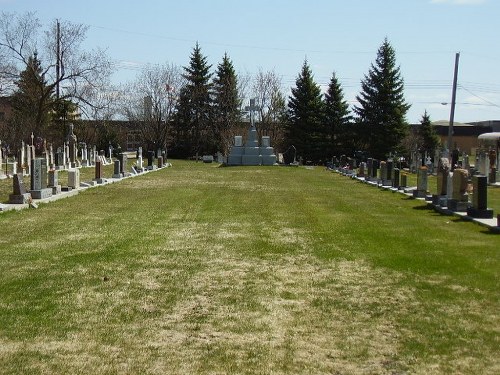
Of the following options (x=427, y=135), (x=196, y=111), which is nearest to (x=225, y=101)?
(x=196, y=111)

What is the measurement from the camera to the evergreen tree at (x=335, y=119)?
6806cm

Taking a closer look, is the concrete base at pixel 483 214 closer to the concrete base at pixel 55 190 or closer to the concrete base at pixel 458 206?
the concrete base at pixel 458 206

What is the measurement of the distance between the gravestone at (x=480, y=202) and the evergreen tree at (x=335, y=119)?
5275 centimetres

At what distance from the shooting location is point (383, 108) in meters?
65.1

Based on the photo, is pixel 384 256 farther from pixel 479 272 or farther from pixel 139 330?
pixel 139 330

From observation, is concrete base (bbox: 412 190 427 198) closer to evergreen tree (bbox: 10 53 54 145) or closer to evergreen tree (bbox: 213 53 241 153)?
evergreen tree (bbox: 10 53 54 145)

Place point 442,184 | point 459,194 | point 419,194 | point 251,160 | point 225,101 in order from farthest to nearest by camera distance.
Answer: point 225,101 → point 251,160 → point 419,194 → point 442,184 → point 459,194

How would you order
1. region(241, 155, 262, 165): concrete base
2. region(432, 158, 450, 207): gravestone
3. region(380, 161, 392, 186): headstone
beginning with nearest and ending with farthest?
region(432, 158, 450, 207): gravestone < region(380, 161, 392, 186): headstone < region(241, 155, 262, 165): concrete base

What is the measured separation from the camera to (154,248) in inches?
436

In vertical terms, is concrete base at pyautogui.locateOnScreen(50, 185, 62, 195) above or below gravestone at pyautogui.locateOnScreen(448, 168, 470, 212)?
below

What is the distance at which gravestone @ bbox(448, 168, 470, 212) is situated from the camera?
16750 mm

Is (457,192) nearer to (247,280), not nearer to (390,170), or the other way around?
(247,280)

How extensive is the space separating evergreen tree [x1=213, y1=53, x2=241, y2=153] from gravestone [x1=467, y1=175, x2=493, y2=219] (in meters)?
59.2

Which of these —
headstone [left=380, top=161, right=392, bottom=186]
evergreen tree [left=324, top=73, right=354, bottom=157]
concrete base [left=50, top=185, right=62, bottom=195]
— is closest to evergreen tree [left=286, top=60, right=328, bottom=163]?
evergreen tree [left=324, top=73, right=354, bottom=157]
